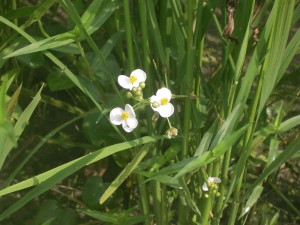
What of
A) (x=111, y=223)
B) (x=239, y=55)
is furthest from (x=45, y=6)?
(x=111, y=223)

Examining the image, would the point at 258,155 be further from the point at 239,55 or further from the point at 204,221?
the point at 239,55

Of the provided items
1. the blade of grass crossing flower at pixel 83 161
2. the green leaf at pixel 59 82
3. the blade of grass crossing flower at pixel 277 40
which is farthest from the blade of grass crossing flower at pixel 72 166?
the green leaf at pixel 59 82

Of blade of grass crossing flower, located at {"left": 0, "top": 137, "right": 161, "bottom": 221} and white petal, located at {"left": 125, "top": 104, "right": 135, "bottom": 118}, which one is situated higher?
white petal, located at {"left": 125, "top": 104, "right": 135, "bottom": 118}

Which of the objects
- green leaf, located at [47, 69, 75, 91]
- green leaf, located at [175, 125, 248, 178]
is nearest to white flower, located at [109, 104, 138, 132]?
green leaf, located at [175, 125, 248, 178]

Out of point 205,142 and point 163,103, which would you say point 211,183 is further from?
point 163,103

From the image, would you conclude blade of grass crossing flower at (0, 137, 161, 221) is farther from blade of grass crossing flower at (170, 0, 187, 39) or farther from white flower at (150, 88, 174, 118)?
blade of grass crossing flower at (170, 0, 187, 39)

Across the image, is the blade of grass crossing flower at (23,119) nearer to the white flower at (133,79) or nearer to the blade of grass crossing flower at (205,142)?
the white flower at (133,79)

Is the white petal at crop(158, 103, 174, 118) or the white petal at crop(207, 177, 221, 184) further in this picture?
the white petal at crop(207, 177, 221, 184)
